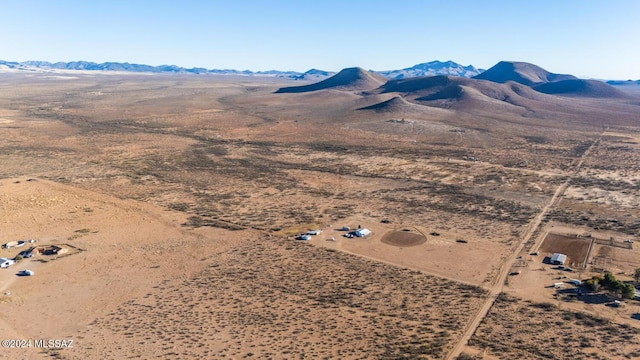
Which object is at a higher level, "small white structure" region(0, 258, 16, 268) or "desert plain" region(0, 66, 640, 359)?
"desert plain" region(0, 66, 640, 359)

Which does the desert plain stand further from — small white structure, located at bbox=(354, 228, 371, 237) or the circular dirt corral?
small white structure, located at bbox=(354, 228, 371, 237)

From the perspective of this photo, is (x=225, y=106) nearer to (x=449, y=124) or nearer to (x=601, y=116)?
(x=449, y=124)

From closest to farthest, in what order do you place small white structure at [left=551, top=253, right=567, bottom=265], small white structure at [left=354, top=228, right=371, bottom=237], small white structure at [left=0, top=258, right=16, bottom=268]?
small white structure at [left=0, top=258, right=16, bottom=268], small white structure at [left=551, top=253, right=567, bottom=265], small white structure at [left=354, top=228, right=371, bottom=237]

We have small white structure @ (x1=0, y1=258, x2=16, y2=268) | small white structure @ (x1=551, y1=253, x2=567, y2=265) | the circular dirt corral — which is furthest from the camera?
the circular dirt corral

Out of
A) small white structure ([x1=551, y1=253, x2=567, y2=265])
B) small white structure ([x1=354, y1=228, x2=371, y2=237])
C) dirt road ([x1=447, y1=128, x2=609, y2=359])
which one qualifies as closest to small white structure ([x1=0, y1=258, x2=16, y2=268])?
small white structure ([x1=354, y1=228, x2=371, y2=237])

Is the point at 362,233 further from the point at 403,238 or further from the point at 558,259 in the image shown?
the point at 558,259

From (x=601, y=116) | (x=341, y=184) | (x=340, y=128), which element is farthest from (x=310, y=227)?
(x=601, y=116)

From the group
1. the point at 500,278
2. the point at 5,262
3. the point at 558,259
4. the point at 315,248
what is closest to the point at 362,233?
the point at 315,248
